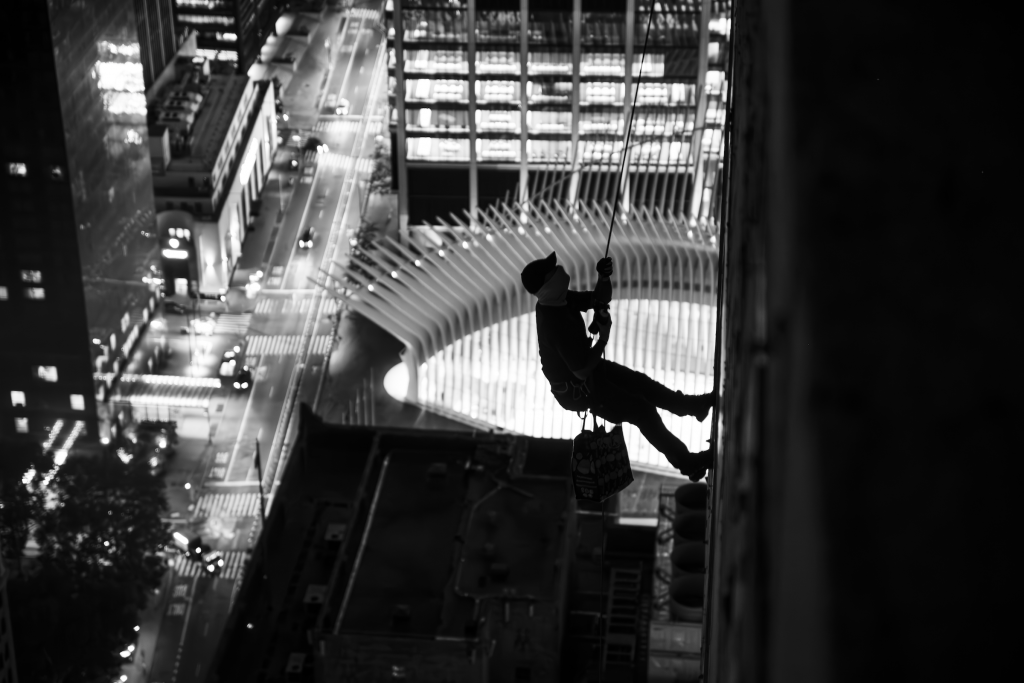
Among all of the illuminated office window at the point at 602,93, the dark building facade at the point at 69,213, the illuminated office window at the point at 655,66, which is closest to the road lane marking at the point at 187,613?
the dark building facade at the point at 69,213

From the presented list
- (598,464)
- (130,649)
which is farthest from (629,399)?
(130,649)

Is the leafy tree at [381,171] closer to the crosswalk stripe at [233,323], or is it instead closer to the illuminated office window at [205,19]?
the crosswalk stripe at [233,323]

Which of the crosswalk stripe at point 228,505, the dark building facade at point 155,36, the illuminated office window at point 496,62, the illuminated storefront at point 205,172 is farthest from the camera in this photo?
the dark building facade at point 155,36

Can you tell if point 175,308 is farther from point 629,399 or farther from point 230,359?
point 629,399

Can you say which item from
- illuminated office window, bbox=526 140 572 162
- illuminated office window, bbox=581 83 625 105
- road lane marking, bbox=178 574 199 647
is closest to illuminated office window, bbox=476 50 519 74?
illuminated office window, bbox=581 83 625 105

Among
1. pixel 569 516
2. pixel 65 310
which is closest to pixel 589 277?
pixel 569 516
